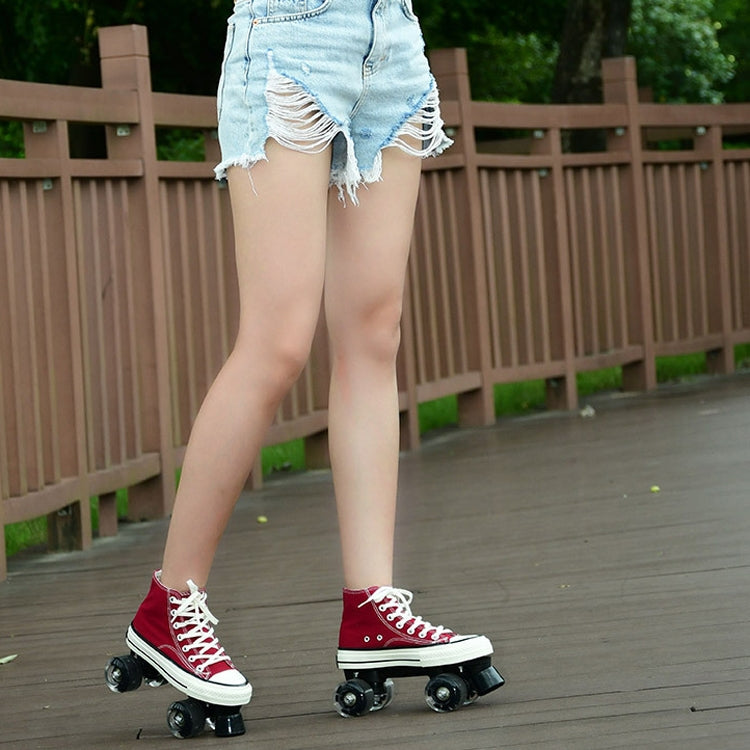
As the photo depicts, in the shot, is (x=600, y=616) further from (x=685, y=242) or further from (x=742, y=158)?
(x=742, y=158)

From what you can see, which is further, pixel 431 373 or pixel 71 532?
pixel 431 373

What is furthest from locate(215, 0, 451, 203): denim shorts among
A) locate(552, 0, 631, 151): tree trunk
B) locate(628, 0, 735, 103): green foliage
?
locate(628, 0, 735, 103): green foliage

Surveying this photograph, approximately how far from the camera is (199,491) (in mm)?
2842

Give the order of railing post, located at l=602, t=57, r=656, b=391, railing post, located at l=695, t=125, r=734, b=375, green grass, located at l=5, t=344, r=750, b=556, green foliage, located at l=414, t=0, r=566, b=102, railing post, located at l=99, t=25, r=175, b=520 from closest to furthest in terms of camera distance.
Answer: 1. railing post, located at l=99, t=25, r=175, b=520
2. green grass, located at l=5, t=344, r=750, b=556
3. railing post, located at l=602, t=57, r=656, b=391
4. railing post, located at l=695, t=125, r=734, b=375
5. green foliage, located at l=414, t=0, r=566, b=102

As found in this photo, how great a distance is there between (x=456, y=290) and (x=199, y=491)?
483cm

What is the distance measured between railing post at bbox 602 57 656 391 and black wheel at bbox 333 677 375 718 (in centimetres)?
590

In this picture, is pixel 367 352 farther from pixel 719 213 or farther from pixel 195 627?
pixel 719 213

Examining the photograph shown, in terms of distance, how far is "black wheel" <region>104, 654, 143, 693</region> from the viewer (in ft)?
9.49

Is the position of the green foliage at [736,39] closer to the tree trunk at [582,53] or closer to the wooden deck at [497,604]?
the tree trunk at [582,53]

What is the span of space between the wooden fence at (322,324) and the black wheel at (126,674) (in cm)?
178

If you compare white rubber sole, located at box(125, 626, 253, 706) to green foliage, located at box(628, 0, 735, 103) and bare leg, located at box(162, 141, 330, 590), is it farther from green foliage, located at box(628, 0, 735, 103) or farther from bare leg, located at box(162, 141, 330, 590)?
green foliage, located at box(628, 0, 735, 103)

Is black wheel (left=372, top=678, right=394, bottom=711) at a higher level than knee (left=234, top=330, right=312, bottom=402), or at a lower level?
lower

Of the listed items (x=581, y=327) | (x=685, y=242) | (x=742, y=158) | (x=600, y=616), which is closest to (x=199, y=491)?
(x=600, y=616)

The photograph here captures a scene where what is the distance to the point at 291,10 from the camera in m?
2.79
